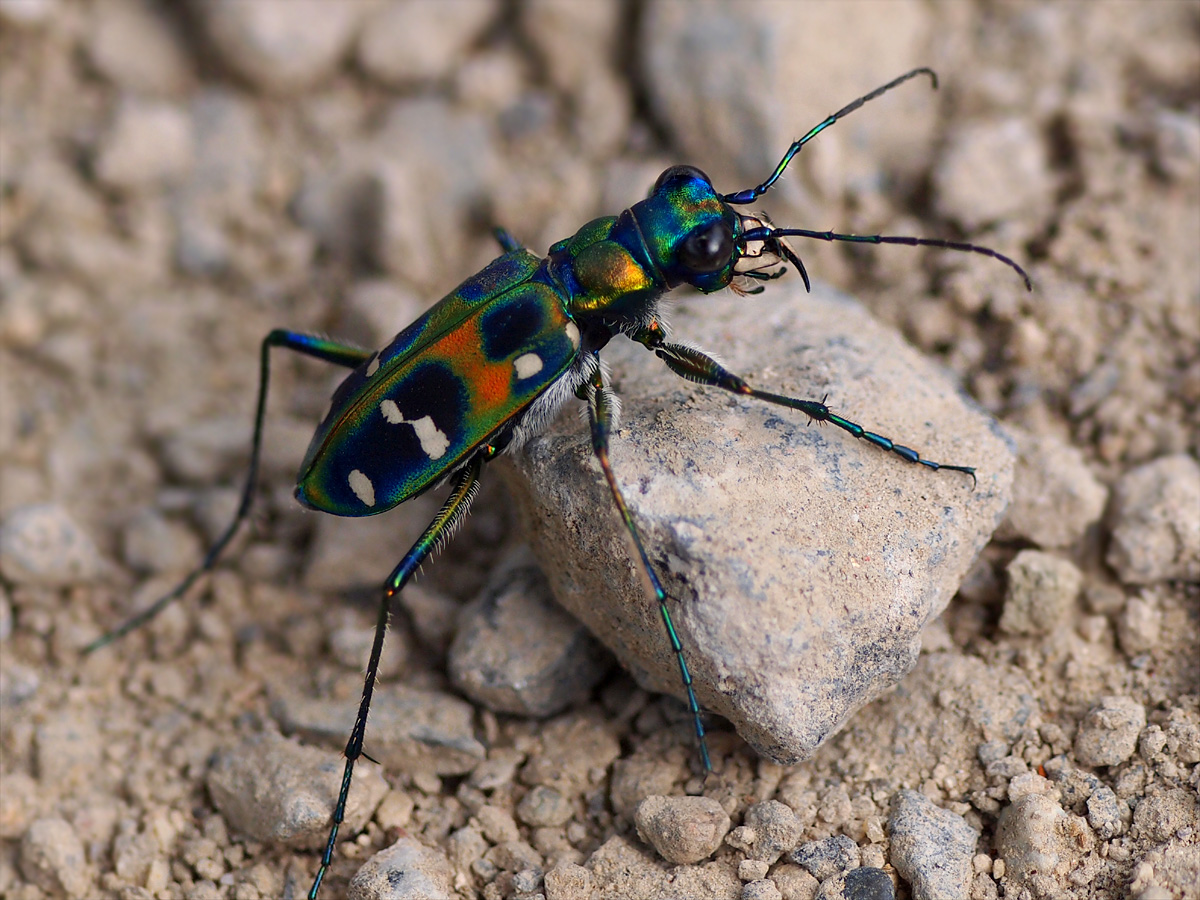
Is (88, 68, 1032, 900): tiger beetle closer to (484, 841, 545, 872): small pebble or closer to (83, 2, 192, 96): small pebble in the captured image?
(484, 841, 545, 872): small pebble

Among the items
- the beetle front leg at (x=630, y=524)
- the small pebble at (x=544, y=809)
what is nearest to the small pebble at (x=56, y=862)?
the small pebble at (x=544, y=809)

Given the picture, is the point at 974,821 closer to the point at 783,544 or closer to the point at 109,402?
the point at 783,544

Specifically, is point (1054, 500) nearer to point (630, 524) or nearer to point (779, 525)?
point (779, 525)

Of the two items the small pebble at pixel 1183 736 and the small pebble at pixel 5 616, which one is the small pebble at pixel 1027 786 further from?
the small pebble at pixel 5 616

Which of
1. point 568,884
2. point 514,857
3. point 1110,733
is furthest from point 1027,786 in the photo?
point 514,857

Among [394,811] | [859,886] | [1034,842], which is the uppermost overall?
[394,811]

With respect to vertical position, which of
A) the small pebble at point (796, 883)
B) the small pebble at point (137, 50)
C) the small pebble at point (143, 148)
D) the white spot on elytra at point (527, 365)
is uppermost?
the small pebble at point (137, 50)
